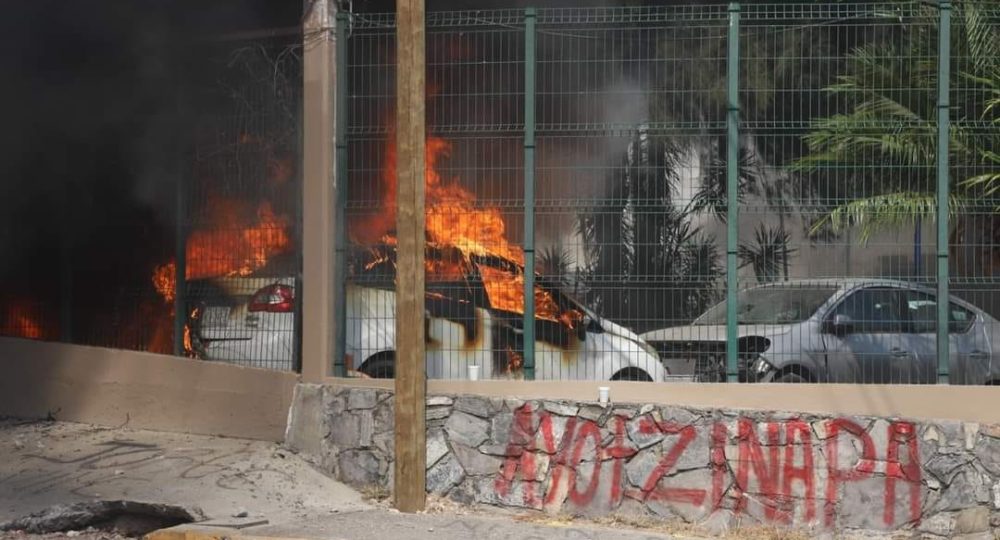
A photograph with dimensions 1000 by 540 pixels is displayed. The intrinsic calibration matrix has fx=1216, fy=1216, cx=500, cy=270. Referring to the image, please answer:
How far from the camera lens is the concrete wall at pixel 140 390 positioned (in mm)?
11084

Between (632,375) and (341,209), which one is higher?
(341,209)

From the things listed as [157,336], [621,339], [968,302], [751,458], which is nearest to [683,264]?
[621,339]

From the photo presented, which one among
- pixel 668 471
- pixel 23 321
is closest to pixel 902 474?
pixel 668 471

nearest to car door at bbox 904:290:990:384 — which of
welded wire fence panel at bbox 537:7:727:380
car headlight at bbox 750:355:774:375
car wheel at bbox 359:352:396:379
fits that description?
car headlight at bbox 750:355:774:375

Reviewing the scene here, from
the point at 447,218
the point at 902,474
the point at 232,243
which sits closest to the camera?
the point at 902,474

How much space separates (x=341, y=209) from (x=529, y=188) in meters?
1.73

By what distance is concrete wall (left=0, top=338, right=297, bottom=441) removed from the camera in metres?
11.1

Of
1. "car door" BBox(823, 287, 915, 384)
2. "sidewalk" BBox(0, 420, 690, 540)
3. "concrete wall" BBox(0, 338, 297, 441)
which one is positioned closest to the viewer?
"sidewalk" BBox(0, 420, 690, 540)

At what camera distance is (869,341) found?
10328 mm

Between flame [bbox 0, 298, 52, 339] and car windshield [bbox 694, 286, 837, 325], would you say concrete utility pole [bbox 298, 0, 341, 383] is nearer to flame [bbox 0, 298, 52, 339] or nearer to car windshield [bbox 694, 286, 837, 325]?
car windshield [bbox 694, 286, 837, 325]

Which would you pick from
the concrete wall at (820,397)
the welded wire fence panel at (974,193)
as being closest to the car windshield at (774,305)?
the concrete wall at (820,397)

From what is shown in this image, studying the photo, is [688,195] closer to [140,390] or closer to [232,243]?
[232,243]

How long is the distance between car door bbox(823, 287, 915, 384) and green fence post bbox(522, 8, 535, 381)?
8.23 feet

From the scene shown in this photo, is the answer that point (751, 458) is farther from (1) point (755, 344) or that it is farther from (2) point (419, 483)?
(2) point (419, 483)
